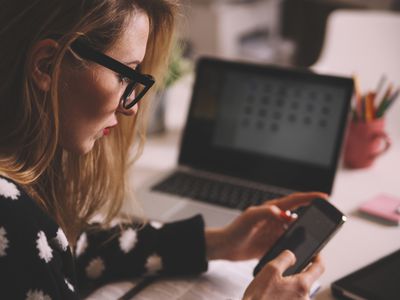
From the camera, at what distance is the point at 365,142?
124 centimetres

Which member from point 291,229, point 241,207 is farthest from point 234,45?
point 291,229

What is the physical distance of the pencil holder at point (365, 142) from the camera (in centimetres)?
124

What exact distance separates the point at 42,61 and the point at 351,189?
75 centimetres

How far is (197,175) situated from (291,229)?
0.41 m

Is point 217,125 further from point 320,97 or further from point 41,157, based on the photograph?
point 41,157

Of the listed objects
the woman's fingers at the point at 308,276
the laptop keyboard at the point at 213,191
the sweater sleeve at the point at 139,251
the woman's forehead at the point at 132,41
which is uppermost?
the woman's forehead at the point at 132,41

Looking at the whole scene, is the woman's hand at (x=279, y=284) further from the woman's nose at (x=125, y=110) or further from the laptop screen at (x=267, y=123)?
the laptop screen at (x=267, y=123)

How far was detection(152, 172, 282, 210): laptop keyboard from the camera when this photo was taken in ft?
3.65

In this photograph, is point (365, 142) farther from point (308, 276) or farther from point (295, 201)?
point (308, 276)

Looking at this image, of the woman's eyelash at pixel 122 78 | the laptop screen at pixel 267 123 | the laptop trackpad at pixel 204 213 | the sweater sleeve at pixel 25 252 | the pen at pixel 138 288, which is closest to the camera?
the sweater sleeve at pixel 25 252

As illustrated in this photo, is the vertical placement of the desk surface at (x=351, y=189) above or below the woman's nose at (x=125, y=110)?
below

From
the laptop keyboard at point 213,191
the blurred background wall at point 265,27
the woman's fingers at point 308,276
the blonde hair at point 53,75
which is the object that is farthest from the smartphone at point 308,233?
the blurred background wall at point 265,27

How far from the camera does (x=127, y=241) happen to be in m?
0.93

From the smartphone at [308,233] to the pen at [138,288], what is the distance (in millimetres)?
176
